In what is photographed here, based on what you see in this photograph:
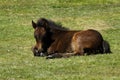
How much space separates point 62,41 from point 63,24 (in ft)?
31.5

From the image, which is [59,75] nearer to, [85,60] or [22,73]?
[22,73]

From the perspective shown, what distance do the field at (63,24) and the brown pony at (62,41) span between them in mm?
394

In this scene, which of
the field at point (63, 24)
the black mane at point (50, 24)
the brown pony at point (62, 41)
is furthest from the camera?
the black mane at point (50, 24)

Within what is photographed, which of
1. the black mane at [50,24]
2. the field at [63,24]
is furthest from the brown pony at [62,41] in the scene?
the field at [63,24]

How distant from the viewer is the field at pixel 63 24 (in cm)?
1251

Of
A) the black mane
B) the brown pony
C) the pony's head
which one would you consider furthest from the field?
the black mane

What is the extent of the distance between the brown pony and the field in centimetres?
39

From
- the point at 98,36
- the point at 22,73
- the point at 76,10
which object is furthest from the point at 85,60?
the point at 76,10

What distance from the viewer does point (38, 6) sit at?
102 feet

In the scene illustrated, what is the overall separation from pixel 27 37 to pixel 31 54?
505 cm

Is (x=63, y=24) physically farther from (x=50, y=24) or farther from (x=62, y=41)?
(x=62, y=41)

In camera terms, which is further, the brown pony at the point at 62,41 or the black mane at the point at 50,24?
the black mane at the point at 50,24

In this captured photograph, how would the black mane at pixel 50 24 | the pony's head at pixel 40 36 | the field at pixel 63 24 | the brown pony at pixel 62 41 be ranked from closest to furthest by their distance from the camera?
the field at pixel 63 24 < the brown pony at pixel 62 41 < the pony's head at pixel 40 36 < the black mane at pixel 50 24

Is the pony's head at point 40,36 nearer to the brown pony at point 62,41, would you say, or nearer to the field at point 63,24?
the brown pony at point 62,41
